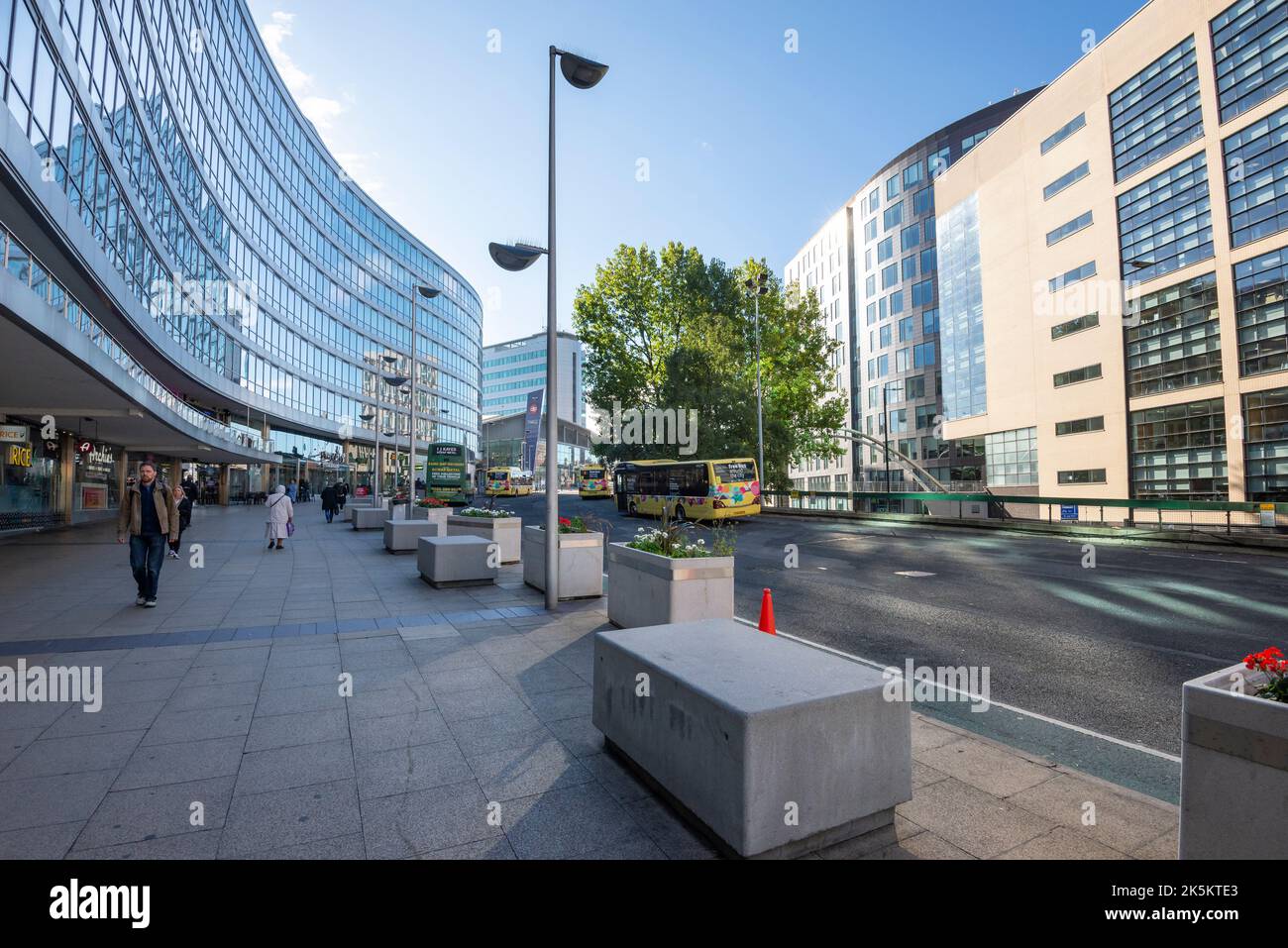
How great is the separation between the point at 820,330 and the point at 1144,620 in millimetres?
37500

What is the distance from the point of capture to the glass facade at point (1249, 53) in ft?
80.0

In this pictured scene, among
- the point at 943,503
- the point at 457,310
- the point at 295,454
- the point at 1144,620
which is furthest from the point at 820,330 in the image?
the point at 457,310

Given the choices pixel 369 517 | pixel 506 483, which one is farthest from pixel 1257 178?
pixel 506 483

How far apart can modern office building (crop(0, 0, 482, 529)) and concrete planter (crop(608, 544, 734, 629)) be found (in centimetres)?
965

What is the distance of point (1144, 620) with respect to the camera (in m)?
8.05

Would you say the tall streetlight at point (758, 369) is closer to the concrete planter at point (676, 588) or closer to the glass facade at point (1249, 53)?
the glass facade at point (1249, 53)

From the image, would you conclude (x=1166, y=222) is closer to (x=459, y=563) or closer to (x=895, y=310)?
(x=895, y=310)

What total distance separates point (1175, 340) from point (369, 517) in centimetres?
3567

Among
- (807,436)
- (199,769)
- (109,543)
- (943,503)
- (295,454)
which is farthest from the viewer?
(295,454)

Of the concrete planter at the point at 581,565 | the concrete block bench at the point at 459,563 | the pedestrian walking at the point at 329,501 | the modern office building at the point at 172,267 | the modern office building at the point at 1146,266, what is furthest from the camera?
the pedestrian walking at the point at 329,501

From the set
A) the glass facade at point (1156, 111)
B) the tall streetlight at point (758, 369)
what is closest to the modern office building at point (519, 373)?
the tall streetlight at point (758, 369)

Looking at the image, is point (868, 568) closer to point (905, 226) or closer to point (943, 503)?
point (943, 503)

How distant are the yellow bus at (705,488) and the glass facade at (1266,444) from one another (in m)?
19.8

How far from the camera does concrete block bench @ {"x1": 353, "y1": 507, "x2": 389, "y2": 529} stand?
76.5 ft
